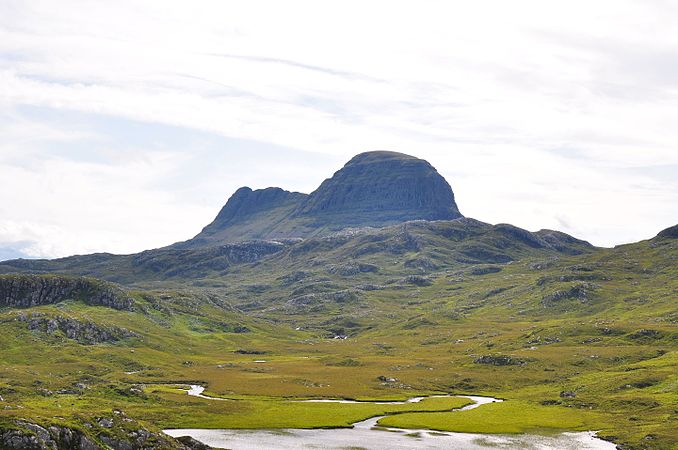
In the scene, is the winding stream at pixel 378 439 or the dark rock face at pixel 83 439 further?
the winding stream at pixel 378 439

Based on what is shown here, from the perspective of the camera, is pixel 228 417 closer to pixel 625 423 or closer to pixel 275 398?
pixel 275 398

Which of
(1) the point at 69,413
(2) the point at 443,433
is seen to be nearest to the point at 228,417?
(2) the point at 443,433

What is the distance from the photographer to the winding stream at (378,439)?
104 metres

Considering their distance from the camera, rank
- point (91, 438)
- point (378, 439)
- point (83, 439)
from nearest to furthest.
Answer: point (83, 439) → point (91, 438) → point (378, 439)

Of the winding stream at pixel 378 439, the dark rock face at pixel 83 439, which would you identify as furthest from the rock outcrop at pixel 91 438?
the winding stream at pixel 378 439

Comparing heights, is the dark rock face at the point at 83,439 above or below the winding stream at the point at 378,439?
above

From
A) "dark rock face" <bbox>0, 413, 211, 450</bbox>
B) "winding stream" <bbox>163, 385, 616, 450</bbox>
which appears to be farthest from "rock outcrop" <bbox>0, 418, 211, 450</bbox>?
"winding stream" <bbox>163, 385, 616, 450</bbox>

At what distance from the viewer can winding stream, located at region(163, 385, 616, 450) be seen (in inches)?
4107

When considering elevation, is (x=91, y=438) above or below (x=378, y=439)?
above

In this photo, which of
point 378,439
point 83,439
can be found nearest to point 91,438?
point 83,439

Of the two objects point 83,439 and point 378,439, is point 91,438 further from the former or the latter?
point 378,439

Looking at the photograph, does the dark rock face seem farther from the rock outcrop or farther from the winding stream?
the winding stream

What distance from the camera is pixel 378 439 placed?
111 meters

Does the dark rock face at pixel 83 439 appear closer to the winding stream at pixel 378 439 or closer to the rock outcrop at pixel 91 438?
the rock outcrop at pixel 91 438
